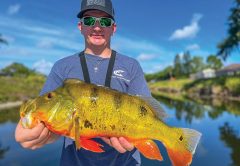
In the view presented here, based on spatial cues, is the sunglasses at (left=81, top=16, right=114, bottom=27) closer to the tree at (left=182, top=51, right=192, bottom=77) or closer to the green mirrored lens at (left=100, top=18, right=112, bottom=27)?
the green mirrored lens at (left=100, top=18, right=112, bottom=27)

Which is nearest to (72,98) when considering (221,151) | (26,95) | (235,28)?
(221,151)

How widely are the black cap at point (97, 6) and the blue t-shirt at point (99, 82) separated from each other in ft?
1.84

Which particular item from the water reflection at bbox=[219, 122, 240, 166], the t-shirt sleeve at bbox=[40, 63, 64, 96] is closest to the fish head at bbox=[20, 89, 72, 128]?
the t-shirt sleeve at bbox=[40, 63, 64, 96]

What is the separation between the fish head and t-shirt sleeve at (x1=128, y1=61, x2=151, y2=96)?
1.15 meters

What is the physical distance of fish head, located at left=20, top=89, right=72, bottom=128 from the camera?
3.21m

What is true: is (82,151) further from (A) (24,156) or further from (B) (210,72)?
(B) (210,72)

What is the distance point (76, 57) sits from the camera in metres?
4.22

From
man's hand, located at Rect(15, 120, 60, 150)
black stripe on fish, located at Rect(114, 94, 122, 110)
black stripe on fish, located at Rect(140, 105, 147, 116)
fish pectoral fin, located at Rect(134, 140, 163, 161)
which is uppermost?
black stripe on fish, located at Rect(114, 94, 122, 110)

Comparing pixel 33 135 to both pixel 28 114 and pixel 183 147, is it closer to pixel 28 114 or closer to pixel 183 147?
pixel 28 114

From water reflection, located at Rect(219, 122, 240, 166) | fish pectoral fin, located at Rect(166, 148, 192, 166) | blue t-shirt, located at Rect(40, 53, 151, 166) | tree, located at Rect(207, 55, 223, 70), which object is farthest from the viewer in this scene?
tree, located at Rect(207, 55, 223, 70)

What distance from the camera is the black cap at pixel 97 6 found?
4190 millimetres

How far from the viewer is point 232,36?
211ft

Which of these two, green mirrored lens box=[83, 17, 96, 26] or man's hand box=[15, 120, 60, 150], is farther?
green mirrored lens box=[83, 17, 96, 26]

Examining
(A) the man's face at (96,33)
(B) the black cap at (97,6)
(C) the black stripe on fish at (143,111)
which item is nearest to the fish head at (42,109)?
(C) the black stripe on fish at (143,111)
